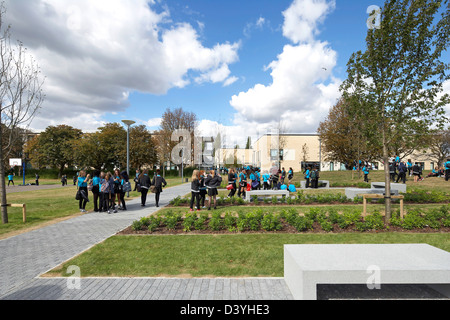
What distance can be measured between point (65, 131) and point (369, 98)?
65.9 metres

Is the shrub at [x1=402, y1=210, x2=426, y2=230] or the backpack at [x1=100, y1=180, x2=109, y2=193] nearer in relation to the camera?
the shrub at [x1=402, y1=210, x2=426, y2=230]

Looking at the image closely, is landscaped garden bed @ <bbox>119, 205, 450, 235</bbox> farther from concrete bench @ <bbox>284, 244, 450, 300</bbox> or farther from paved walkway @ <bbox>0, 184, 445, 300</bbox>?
concrete bench @ <bbox>284, 244, 450, 300</bbox>

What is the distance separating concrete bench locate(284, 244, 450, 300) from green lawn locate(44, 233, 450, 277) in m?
0.86

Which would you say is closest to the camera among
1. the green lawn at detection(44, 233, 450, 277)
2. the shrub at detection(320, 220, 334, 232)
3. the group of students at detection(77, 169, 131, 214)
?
the green lawn at detection(44, 233, 450, 277)

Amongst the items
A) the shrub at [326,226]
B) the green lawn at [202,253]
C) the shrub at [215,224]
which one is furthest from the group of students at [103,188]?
the shrub at [326,226]

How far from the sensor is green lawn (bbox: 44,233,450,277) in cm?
444

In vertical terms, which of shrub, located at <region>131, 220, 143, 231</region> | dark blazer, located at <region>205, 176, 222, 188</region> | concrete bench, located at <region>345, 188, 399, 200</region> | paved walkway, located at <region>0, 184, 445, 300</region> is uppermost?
dark blazer, located at <region>205, 176, 222, 188</region>

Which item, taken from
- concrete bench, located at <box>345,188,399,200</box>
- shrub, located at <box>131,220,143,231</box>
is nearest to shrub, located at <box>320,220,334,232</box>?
shrub, located at <box>131,220,143,231</box>

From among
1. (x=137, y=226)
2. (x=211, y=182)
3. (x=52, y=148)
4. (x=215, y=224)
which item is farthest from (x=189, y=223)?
(x=52, y=148)

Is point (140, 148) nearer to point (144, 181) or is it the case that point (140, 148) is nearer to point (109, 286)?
point (144, 181)

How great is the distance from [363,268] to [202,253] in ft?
10.3

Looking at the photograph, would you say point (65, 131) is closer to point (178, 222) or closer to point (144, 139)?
point (144, 139)
